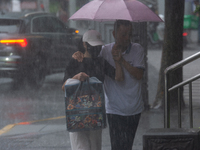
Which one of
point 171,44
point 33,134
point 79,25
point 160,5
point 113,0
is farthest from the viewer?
point 160,5

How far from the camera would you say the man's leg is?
377 centimetres

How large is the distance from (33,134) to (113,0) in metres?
2.91

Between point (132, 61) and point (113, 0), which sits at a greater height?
point (113, 0)

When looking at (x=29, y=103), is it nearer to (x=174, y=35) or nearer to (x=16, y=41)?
(x=16, y=41)

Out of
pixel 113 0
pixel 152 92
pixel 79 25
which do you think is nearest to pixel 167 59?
pixel 152 92

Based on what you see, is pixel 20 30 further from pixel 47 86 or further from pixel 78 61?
pixel 78 61

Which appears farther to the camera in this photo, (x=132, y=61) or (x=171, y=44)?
(x=171, y=44)

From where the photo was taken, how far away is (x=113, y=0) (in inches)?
162

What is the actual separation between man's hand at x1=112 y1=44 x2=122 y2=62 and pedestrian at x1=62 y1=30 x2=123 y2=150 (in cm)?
5

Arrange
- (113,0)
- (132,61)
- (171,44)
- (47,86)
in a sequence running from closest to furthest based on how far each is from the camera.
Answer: (132,61)
(113,0)
(171,44)
(47,86)

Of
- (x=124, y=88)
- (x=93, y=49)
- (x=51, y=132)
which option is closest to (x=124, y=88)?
(x=124, y=88)

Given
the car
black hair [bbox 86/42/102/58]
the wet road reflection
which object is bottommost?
the wet road reflection

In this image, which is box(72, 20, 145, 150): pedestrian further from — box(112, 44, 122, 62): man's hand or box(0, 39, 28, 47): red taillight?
box(0, 39, 28, 47): red taillight

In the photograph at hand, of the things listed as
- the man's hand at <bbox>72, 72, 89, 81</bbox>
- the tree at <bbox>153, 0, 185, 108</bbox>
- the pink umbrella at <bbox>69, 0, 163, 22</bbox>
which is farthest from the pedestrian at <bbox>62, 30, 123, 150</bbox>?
the tree at <bbox>153, 0, 185, 108</bbox>
